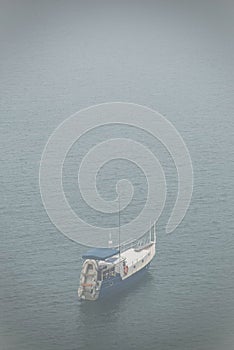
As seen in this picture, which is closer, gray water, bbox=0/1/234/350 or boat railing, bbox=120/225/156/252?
gray water, bbox=0/1/234/350

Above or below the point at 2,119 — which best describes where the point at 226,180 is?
below

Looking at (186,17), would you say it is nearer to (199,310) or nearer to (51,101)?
(51,101)

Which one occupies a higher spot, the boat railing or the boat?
the boat railing

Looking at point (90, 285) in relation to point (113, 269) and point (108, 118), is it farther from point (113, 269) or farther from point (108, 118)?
point (108, 118)

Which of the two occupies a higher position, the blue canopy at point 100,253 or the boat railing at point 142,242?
the boat railing at point 142,242

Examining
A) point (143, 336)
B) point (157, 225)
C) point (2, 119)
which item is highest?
point (2, 119)

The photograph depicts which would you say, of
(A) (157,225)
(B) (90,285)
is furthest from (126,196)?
(B) (90,285)

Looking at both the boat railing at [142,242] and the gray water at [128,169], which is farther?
the boat railing at [142,242]
